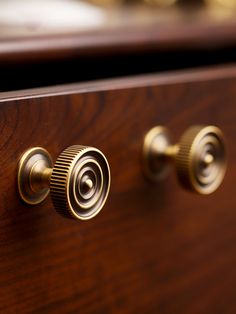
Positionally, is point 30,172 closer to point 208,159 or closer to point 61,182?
point 61,182

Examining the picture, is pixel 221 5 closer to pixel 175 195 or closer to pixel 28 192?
pixel 175 195

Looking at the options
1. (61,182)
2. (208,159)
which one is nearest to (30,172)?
(61,182)

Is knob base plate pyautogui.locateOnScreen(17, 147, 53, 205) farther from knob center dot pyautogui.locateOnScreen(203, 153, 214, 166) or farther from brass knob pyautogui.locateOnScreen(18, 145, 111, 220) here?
knob center dot pyautogui.locateOnScreen(203, 153, 214, 166)

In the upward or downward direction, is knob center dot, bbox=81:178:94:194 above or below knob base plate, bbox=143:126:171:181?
below

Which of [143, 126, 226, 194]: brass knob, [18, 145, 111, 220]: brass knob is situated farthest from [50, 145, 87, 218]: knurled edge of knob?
[143, 126, 226, 194]: brass knob

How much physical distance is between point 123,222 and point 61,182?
0.10m

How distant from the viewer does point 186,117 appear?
0.47 meters

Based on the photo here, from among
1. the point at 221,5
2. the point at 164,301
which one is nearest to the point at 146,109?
the point at 164,301

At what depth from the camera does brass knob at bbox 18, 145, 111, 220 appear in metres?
0.33

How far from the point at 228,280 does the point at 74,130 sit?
0.23 m

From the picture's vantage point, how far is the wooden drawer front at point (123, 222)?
35 cm

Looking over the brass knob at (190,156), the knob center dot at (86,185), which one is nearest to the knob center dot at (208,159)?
the brass knob at (190,156)

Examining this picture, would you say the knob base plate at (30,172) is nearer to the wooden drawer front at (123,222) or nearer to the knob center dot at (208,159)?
the wooden drawer front at (123,222)

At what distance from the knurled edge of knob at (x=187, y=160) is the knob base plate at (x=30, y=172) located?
0.33ft
